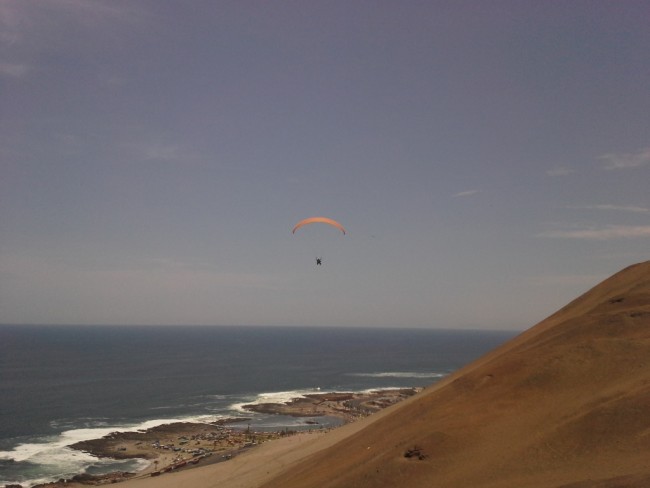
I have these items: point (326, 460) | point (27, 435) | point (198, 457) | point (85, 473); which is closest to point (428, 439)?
point (326, 460)

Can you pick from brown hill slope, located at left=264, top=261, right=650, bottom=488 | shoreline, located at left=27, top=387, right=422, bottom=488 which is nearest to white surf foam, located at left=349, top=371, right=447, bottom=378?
shoreline, located at left=27, top=387, right=422, bottom=488

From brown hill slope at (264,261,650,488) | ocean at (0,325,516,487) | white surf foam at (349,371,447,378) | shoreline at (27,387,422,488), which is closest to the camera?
brown hill slope at (264,261,650,488)

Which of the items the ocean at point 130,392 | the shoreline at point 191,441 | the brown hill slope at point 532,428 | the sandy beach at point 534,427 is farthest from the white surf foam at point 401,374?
the brown hill slope at point 532,428

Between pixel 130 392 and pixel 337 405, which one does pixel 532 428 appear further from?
pixel 130 392

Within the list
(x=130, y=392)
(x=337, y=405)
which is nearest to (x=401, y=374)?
(x=337, y=405)

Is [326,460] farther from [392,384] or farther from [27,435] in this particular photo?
[392,384]

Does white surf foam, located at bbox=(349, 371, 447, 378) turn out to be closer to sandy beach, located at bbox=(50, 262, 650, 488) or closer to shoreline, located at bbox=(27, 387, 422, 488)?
shoreline, located at bbox=(27, 387, 422, 488)
